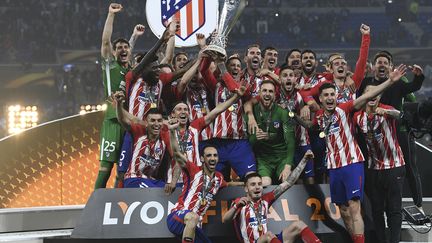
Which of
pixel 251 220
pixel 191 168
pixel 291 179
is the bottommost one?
pixel 251 220

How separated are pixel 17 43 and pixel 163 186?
18.2m

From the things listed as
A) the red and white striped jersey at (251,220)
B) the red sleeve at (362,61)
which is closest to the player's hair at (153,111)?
the red and white striped jersey at (251,220)

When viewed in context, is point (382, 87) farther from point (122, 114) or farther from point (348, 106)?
point (122, 114)

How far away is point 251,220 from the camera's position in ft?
24.1

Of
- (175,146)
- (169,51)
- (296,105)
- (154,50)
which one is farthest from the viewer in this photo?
(169,51)

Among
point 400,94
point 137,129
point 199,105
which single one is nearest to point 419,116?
point 400,94

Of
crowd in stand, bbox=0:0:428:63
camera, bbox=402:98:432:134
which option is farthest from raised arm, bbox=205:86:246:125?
crowd in stand, bbox=0:0:428:63

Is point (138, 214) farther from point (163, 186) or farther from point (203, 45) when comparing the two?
point (203, 45)

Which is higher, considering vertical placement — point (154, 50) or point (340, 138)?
point (154, 50)

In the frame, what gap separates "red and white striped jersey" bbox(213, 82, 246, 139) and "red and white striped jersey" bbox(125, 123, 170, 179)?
585mm

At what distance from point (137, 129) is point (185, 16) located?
2283 millimetres

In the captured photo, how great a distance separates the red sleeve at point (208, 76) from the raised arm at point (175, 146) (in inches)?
34.7

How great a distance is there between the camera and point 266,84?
26.1 feet

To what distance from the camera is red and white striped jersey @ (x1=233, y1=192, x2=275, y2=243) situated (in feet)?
24.1
